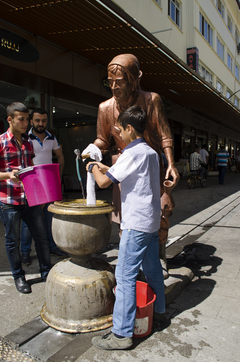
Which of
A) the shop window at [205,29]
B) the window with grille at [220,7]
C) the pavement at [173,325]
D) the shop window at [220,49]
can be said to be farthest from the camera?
the shop window at [220,49]

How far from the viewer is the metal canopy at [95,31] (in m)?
6.14

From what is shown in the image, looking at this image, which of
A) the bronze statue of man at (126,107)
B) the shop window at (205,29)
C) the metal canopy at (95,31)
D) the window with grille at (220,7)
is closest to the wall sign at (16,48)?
the metal canopy at (95,31)

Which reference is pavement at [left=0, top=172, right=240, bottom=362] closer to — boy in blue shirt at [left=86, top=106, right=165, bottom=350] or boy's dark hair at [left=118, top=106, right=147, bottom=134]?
boy in blue shirt at [left=86, top=106, right=165, bottom=350]

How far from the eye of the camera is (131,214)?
85.4 inches

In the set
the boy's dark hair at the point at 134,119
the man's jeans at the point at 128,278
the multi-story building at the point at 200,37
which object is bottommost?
the man's jeans at the point at 128,278

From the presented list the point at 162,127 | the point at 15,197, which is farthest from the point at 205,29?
the point at 15,197

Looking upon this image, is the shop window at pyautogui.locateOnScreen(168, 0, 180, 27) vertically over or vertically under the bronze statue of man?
over

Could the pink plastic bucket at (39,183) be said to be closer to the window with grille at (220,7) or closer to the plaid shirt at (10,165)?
the plaid shirt at (10,165)

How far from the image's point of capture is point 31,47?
7336mm

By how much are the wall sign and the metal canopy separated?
0.30m

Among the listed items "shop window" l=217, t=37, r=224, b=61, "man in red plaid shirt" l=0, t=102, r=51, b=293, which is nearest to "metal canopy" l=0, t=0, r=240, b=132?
"man in red plaid shirt" l=0, t=102, r=51, b=293

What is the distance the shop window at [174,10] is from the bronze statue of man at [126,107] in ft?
42.4

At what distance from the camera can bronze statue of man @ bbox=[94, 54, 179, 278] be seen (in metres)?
2.74

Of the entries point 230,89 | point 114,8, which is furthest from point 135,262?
point 230,89
